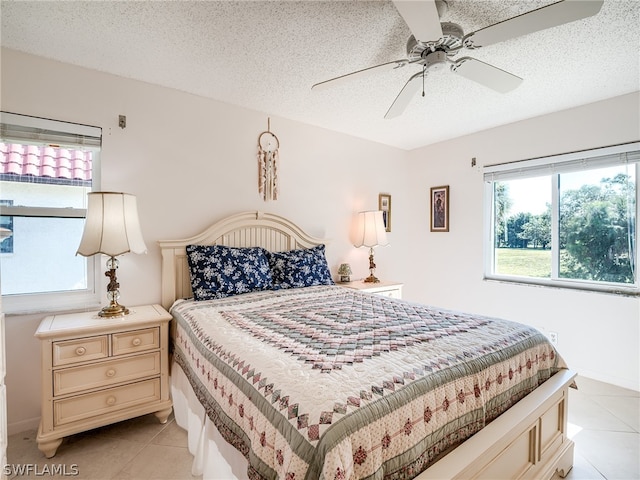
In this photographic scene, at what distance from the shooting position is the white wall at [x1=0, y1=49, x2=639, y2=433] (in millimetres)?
2205

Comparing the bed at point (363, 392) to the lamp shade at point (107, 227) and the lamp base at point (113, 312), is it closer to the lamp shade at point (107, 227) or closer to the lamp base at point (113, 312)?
the lamp base at point (113, 312)

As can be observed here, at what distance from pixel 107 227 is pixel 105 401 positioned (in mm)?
1026

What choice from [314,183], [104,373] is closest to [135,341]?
[104,373]

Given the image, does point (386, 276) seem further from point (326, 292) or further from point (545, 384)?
point (545, 384)

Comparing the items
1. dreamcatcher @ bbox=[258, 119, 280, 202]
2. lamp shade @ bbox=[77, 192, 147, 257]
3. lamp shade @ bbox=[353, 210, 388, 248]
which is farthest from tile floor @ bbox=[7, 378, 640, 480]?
lamp shade @ bbox=[353, 210, 388, 248]

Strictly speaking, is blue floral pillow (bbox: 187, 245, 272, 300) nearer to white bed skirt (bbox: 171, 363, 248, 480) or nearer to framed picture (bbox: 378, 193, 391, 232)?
white bed skirt (bbox: 171, 363, 248, 480)

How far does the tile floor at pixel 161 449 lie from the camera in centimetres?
173

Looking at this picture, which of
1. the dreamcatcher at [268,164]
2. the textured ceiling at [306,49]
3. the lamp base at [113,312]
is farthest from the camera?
the dreamcatcher at [268,164]

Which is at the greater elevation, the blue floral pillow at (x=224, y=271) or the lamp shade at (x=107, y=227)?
the lamp shade at (x=107, y=227)

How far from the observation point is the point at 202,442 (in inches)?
63.7

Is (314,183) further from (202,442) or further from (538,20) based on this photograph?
(202,442)

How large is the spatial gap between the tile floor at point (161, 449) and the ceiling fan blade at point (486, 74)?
2153 mm

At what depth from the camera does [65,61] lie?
7.21ft

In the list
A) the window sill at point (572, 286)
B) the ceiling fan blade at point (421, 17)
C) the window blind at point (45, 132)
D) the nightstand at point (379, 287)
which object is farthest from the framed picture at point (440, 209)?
the window blind at point (45, 132)
